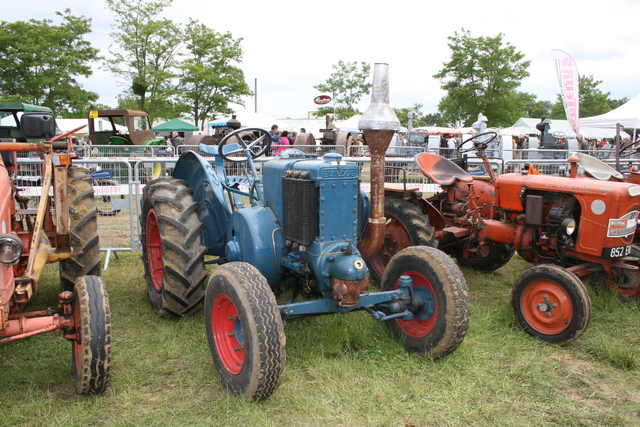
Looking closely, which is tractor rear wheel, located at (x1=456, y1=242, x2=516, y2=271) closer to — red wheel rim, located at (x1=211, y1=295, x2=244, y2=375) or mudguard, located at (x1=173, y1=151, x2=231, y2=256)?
mudguard, located at (x1=173, y1=151, x2=231, y2=256)

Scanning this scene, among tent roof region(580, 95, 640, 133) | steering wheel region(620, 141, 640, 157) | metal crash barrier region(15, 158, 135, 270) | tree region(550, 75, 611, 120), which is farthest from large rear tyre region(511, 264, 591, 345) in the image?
tree region(550, 75, 611, 120)

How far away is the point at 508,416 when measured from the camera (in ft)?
9.28

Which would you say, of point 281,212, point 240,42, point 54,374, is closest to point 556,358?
point 281,212

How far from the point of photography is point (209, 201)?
14.3ft

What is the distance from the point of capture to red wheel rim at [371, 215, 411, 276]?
532 cm

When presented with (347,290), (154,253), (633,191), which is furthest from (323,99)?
(347,290)

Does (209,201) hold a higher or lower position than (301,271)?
higher

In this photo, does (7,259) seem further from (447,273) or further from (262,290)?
(447,273)

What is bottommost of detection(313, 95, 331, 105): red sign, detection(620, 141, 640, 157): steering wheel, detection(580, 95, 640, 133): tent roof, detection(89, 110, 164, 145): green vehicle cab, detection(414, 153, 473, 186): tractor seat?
detection(414, 153, 473, 186): tractor seat

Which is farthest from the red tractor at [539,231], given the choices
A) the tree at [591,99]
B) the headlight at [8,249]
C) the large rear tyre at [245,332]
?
the tree at [591,99]

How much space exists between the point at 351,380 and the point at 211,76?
92.3 ft

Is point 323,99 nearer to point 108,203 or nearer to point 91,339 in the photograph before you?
point 108,203

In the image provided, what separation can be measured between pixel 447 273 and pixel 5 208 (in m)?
2.76

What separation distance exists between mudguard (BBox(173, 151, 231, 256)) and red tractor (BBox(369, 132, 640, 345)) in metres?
1.73
